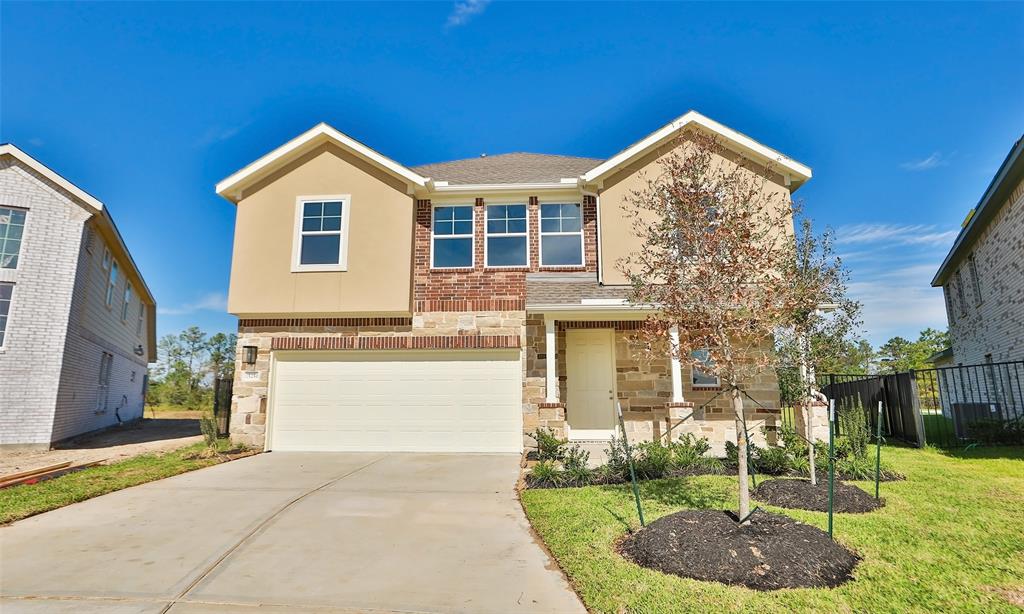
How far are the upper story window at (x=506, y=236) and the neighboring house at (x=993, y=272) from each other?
36.2 ft

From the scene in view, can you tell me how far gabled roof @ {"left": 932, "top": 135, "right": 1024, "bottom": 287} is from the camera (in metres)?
11.5

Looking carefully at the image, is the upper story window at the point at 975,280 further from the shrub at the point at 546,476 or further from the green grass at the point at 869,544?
the shrub at the point at 546,476

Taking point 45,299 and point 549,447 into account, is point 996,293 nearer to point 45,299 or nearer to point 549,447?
point 549,447

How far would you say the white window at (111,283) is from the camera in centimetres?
1684

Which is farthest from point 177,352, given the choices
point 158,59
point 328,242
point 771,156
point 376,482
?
point 771,156

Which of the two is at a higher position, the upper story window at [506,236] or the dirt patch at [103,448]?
the upper story window at [506,236]

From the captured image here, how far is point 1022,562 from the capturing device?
4.28m

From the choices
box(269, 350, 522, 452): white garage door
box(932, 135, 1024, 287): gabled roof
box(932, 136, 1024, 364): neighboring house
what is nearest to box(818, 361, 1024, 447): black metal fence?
box(932, 136, 1024, 364): neighboring house

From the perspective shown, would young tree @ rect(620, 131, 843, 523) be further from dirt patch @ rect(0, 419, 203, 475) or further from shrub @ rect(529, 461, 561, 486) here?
dirt patch @ rect(0, 419, 203, 475)

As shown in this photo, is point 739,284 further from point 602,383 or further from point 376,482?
point 602,383

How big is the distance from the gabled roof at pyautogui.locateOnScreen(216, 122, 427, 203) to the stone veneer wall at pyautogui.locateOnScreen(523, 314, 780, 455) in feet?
15.0

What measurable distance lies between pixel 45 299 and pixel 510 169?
493 inches

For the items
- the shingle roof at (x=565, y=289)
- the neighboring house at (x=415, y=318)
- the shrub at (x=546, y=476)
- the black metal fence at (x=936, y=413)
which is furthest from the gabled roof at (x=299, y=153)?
the black metal fence at (x=936, y=413)

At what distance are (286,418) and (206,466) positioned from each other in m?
2.16
